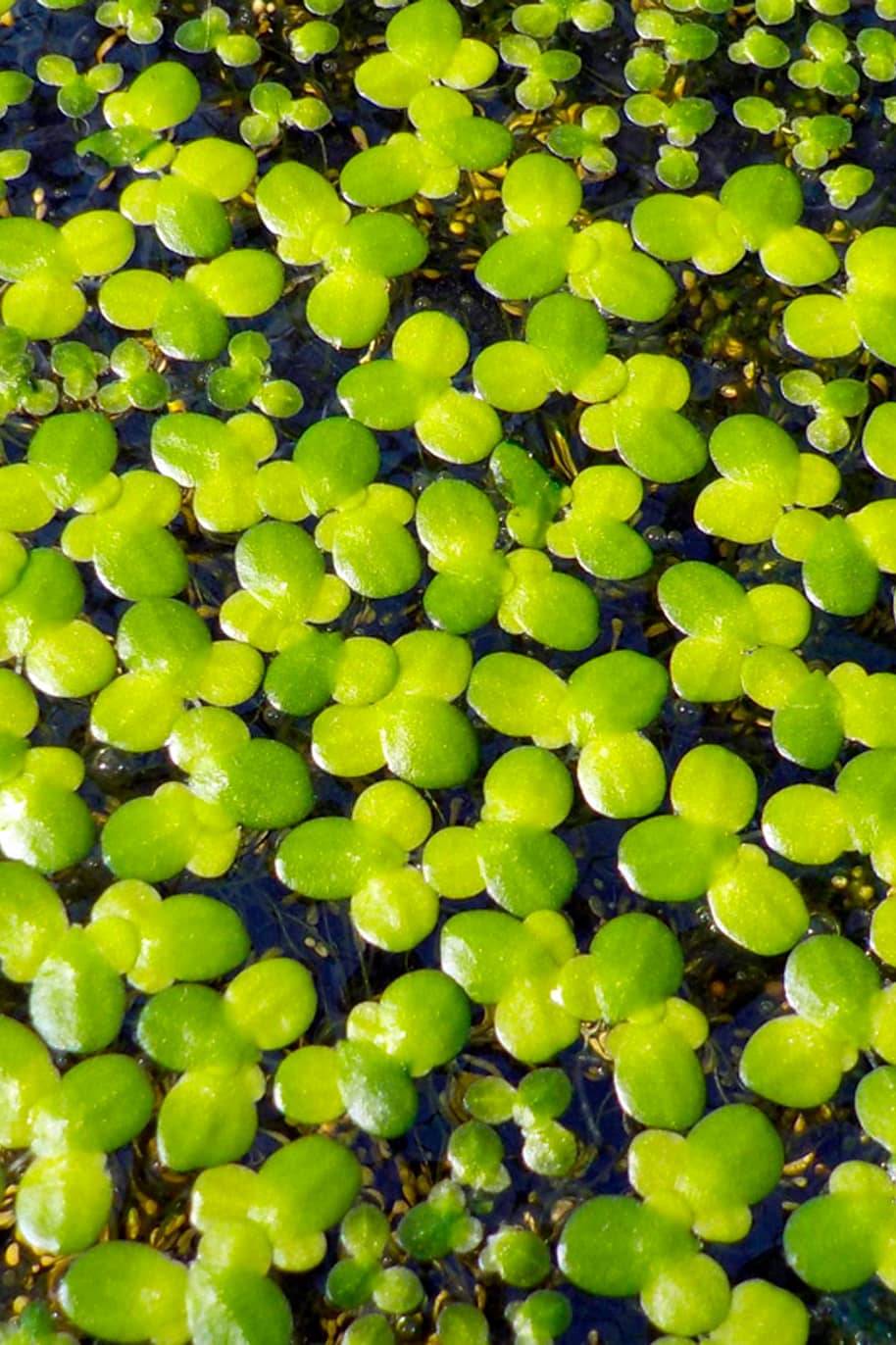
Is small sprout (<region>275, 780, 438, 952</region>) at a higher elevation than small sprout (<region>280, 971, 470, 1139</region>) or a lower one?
higher

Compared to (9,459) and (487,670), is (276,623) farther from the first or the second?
(9,459)

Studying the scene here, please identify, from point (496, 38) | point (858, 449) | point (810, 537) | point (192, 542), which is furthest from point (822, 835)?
point (496, 38)

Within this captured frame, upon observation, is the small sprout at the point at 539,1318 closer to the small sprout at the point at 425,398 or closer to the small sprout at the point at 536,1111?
the small sprout at the point at 536,1111

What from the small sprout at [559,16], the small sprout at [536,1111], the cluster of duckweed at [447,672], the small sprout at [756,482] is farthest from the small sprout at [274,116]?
the small sprout at [536,1111]

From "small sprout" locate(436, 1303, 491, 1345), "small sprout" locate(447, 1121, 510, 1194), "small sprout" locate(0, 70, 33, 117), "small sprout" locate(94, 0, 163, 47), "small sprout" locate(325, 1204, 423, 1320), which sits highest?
"small sprout" locate(94, 0, 163, 47)

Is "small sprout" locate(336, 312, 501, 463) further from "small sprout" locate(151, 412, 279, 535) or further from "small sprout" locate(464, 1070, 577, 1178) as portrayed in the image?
"small sprout" locate(464, 1070, 577, 1178)

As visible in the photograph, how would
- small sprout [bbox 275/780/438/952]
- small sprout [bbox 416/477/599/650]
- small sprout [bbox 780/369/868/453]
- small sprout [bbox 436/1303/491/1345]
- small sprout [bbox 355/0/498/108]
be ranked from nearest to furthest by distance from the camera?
small sprout [bbox 436/1303/491/1345] < small sprout [bbox 275/780/438/952] < small sprout [bbox 416/477/599/650] < small sprout [bbox 780/369/868/453] < small sprout [bbox 355/0/498/108]

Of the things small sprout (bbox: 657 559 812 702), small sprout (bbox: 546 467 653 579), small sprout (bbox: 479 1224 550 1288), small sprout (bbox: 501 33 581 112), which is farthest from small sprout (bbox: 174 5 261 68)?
small sprout (bbox: 479 1224 550 1288)
